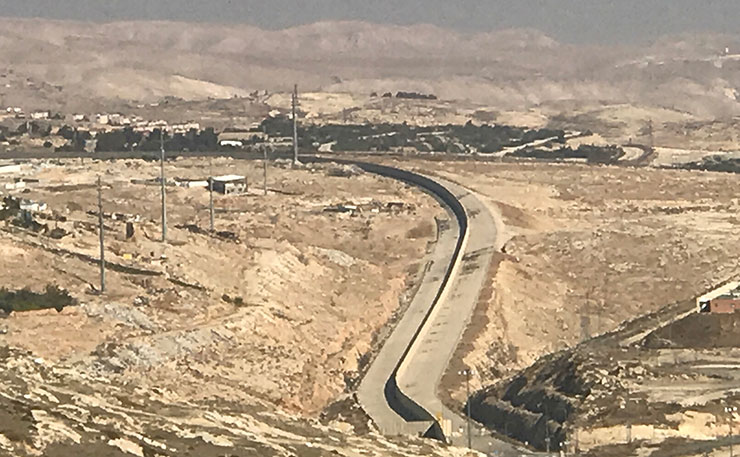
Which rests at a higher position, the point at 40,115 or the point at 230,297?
the point at 230,297

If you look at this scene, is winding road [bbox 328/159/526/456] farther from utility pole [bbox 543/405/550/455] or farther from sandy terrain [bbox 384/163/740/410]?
sandy terrain [bbox 384/163/740/410]

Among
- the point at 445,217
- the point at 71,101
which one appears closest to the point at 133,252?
the point at 445,217

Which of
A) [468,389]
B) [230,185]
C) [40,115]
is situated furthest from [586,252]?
[40,115]

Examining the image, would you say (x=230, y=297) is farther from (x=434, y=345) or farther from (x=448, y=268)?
(x=448, y=268)

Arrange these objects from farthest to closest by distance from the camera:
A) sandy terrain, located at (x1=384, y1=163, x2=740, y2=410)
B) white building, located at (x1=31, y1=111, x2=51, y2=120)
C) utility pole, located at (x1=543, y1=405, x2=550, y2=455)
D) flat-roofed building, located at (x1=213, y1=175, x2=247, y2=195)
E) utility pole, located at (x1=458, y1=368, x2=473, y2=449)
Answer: white building, located at (x1=31, y1=111, x2=51, y2=120), flat-roofed building, located at (x1=213, y1=175, x2=247, y2=195), sandy terrain, located at (x1=384, y1=163, x2=740, y2=410), utility pole, located at (x1=458, y1=368, x2=473, y2=449), utility pole, located at (x1=543, y1=405, x2=550, y2=455)

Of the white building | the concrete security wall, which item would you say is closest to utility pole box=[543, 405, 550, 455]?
the concrete security wall

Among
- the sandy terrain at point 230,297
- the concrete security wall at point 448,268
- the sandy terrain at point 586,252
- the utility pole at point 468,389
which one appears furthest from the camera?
the sandy terrain at point 586,252

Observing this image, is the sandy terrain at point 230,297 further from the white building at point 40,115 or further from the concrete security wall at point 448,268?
the white building at point 40,115

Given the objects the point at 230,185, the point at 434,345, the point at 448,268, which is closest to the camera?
the point at 434,345

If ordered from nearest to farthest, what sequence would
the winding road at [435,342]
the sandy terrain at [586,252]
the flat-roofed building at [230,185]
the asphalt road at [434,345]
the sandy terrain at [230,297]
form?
1. the winding road at [435,342]
2. the asphalt road at [434,345]
3. the sandy terrain at [230,297]
4. the sandy terrain at [586,252]
5. the flat-roofed building at [230,185]

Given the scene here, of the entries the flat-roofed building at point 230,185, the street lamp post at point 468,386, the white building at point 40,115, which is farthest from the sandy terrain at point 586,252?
the white building at point 40,115

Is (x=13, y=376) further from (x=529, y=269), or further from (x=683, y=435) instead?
(x=529, y=269)

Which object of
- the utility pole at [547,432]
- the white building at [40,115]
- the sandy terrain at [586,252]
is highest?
the utility pole at [547,432]
